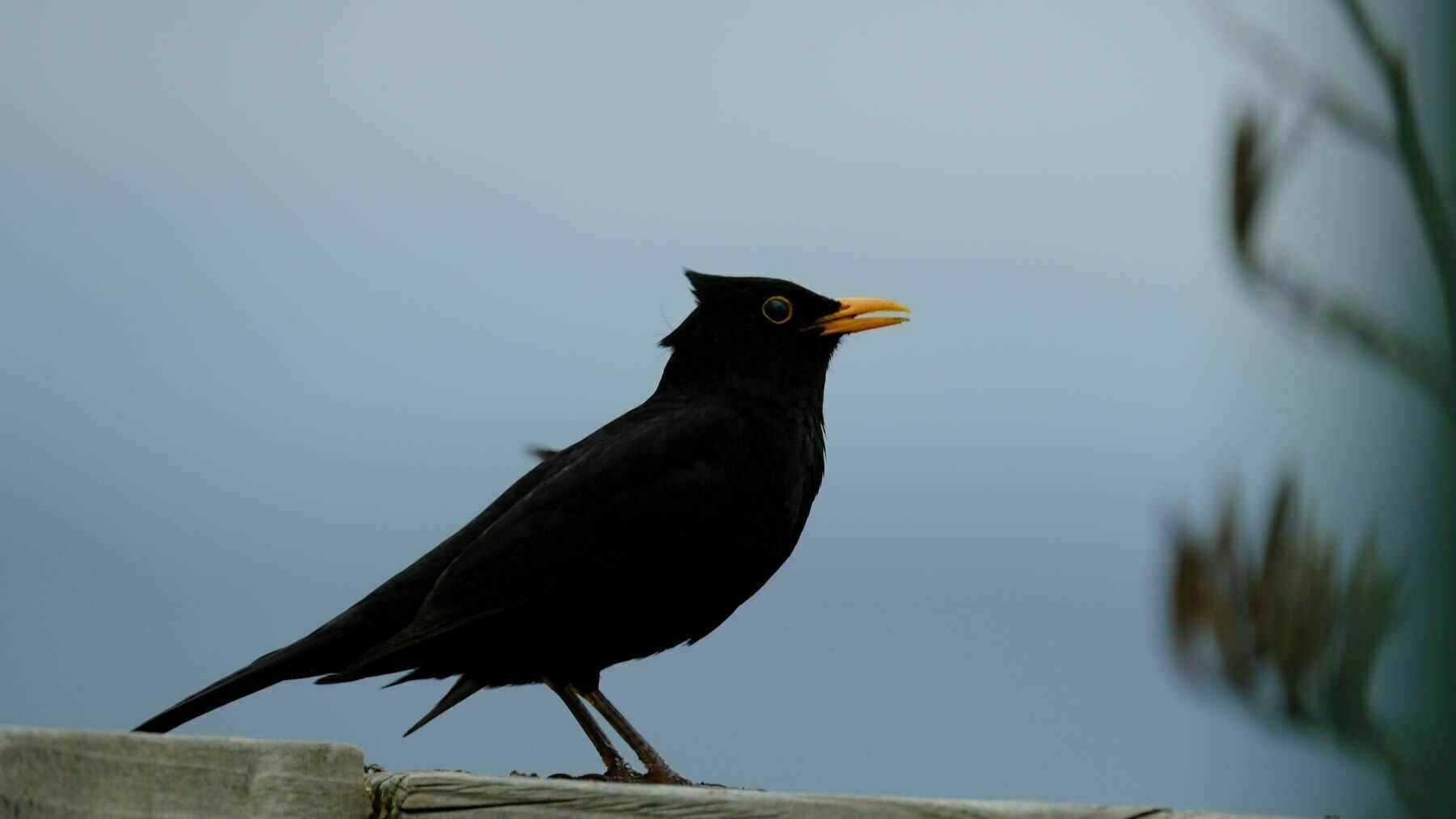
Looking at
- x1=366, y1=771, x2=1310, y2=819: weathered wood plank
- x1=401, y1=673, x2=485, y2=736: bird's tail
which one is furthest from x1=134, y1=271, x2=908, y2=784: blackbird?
x1=366, y1=771, x2=1310, y2=819: weathered wood plank

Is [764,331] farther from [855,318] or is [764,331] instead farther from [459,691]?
[459,691]

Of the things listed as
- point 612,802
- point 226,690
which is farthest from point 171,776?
point 226,690

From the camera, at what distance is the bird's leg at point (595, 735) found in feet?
10.4

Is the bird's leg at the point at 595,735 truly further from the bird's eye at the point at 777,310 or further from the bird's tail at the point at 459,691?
the bird's eye at the point at 777,310

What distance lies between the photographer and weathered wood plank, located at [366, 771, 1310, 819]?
1955 millimetres

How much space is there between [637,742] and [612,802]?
4.05 ft

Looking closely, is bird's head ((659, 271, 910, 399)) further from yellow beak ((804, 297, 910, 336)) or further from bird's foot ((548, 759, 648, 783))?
bird's foot ((548, 759, 648, 783))

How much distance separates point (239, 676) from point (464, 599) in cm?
43

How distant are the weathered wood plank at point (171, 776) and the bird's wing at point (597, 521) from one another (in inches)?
43.7

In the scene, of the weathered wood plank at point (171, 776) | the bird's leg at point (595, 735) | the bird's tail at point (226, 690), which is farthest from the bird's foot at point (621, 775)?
the weathered wood plank at point (171, 776)

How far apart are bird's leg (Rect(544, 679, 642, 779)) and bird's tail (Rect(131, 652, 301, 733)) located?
0.50m

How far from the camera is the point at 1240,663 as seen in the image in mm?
2969

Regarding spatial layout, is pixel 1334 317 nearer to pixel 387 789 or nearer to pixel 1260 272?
pixel 1260 272

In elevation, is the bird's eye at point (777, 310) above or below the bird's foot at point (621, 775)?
above
